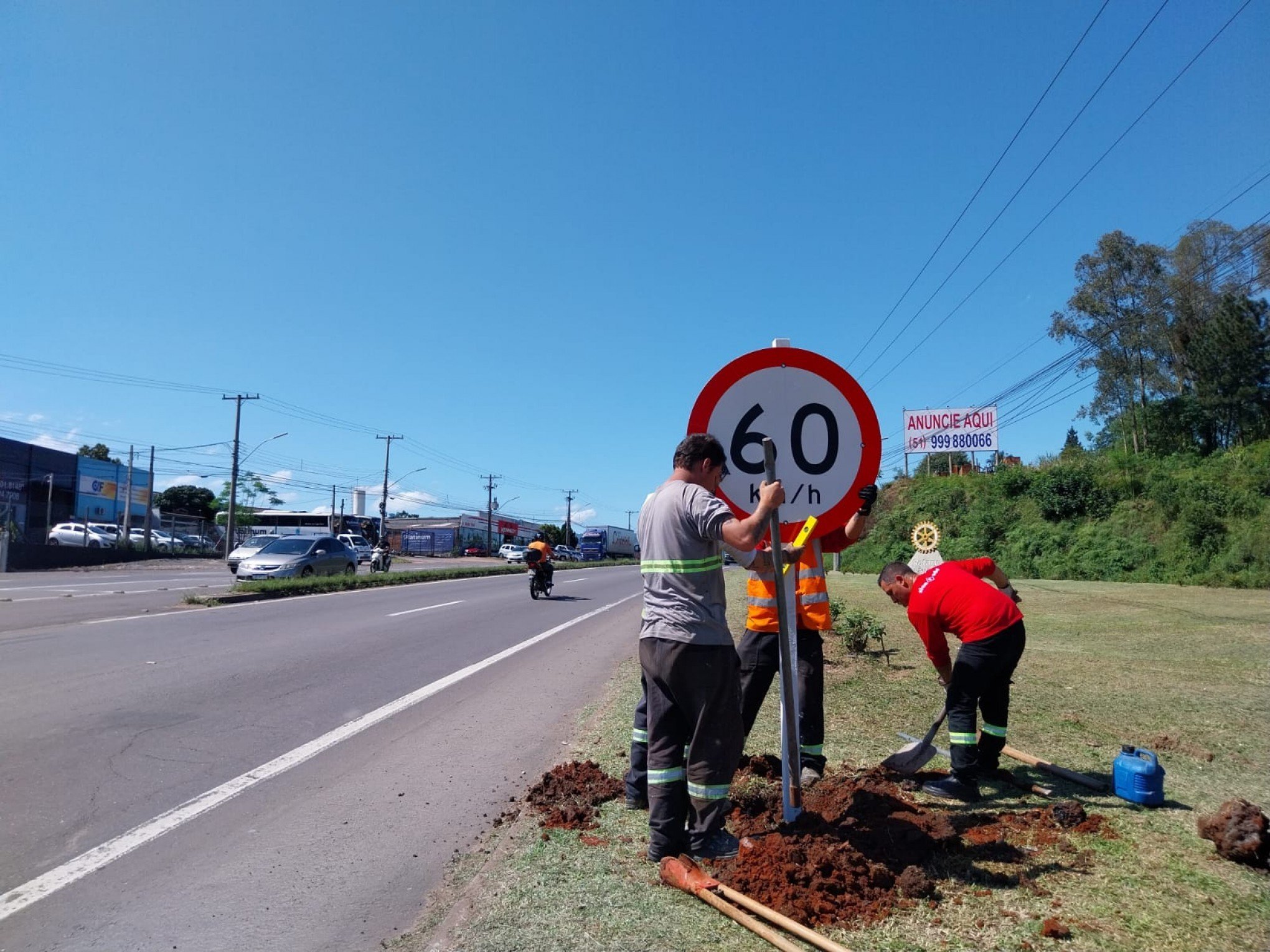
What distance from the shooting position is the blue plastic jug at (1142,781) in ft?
13.5

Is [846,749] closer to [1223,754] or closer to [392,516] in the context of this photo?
[1223,754]

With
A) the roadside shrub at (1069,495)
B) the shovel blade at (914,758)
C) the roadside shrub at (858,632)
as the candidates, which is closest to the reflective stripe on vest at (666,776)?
the shovel blade at (914,758)

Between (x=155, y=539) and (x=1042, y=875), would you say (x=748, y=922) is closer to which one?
(x=1042, y=875)

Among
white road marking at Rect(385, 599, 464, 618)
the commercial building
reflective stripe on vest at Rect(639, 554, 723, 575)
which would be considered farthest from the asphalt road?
the commercial building

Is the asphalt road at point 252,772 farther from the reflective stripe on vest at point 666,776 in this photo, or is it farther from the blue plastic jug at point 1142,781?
the blue plastic jug at point 1142,781

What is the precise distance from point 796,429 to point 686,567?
0.91m

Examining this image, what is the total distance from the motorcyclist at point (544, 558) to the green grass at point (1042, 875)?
1177cm

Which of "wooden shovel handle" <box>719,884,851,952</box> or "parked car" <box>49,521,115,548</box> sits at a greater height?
"parked car" <box>49,521,115,548</box>

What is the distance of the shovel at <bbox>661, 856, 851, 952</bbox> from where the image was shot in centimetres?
275

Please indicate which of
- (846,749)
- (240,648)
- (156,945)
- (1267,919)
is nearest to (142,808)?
(156,945)

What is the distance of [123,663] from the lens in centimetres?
935

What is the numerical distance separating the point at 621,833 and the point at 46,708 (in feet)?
19.3

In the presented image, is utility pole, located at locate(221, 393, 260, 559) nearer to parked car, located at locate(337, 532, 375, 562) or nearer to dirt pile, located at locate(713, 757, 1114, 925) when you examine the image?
parked car, located at locate(337, 532, 375, 562)

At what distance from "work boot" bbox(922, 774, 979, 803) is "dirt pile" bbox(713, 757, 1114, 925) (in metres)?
0.17
